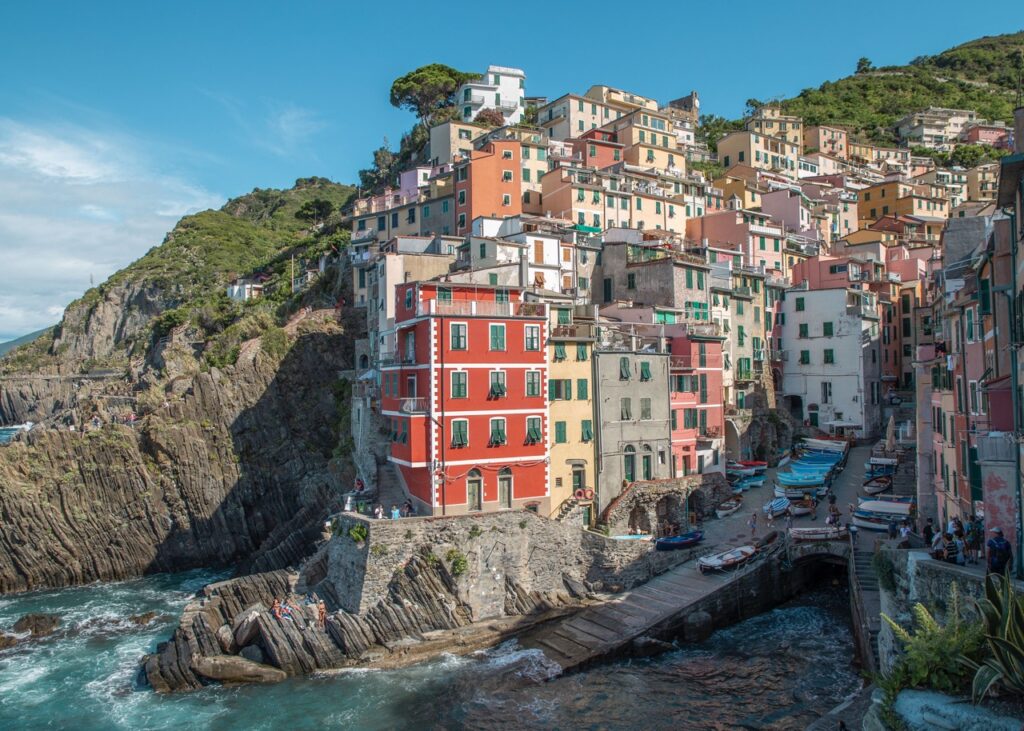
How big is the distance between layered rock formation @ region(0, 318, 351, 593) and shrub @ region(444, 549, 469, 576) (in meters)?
12.8

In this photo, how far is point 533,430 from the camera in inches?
1516

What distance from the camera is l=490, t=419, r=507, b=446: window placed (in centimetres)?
3734

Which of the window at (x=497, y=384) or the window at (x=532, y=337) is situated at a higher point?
the window at (x=532, y=337)

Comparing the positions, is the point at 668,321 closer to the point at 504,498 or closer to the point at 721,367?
the point at 721,367

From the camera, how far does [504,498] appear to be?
1487 inches

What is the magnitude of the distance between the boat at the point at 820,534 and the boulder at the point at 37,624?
124 feet

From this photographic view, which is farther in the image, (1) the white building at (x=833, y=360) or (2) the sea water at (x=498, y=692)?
(1) the white building at (x=833, y=360)

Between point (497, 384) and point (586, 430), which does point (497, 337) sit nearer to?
point (497, 384)

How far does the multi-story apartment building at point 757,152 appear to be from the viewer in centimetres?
9975

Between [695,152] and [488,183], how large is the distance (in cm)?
4984

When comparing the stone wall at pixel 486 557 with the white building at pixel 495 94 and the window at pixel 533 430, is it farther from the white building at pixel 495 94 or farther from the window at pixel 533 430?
the white building at pixel 495 94

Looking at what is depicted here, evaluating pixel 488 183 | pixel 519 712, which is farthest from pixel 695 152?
pixel 519 712

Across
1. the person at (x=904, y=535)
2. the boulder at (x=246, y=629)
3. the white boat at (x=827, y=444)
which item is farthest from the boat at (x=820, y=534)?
the boulder at (x=246, y=629)

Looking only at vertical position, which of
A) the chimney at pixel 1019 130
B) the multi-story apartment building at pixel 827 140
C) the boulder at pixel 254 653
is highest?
the multi-story apartment building at pixel 827 140
